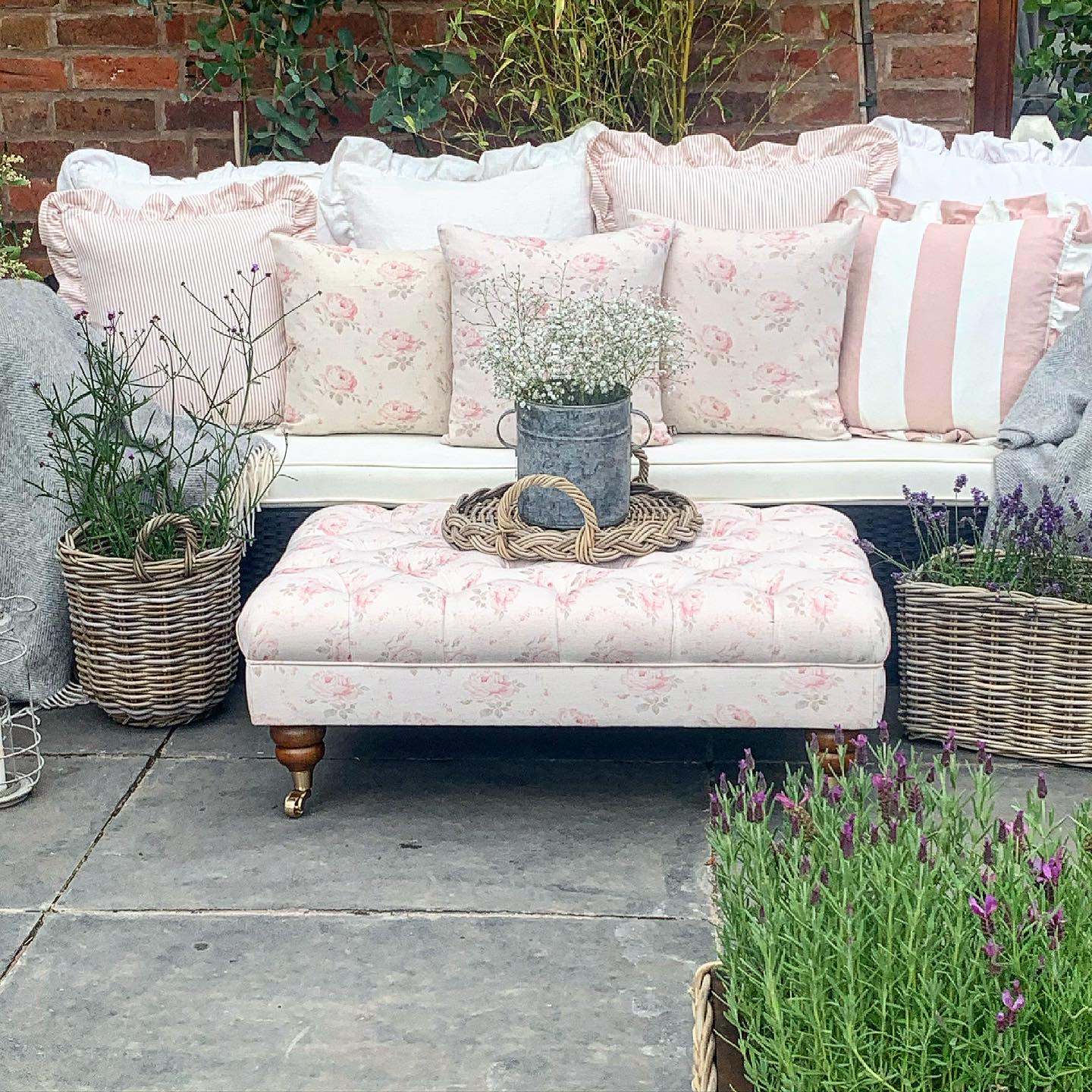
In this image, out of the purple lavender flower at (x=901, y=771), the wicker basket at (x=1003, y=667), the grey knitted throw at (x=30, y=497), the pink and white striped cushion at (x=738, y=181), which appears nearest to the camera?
the purple lavender flower at (x=901, y=771)

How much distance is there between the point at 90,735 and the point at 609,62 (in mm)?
2114

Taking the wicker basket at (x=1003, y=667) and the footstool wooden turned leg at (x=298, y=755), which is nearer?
the footstool wooden turned leg at (x=298, y=755)

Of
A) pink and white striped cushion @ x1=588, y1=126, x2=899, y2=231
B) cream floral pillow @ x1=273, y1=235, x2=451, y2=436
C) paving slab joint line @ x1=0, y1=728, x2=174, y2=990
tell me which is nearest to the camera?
paving slab joint line @ x1=0, y1=728, x2=174, y2=990

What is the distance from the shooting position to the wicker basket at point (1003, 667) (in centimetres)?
272

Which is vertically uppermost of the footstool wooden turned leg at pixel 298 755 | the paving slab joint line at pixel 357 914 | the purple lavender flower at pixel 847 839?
the purple lavender flower at pixel 847 839

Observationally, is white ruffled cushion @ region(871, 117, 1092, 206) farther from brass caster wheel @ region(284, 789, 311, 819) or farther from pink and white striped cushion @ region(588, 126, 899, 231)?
brass caster wheel @ region(284, 789, 311, 819)

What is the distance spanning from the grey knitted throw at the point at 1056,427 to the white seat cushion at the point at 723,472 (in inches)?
2.2

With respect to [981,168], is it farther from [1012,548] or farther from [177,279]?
[177,279]

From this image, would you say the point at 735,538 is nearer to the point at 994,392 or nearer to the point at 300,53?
the point at 994,392

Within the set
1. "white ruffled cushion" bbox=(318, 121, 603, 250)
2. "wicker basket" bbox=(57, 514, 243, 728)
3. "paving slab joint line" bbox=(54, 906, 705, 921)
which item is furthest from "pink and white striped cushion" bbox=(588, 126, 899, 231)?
"paving slab joint line" bbox=(54, 906, 705, 921)

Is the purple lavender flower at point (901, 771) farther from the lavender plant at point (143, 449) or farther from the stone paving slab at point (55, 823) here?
the lavender plant at point (143, 449)

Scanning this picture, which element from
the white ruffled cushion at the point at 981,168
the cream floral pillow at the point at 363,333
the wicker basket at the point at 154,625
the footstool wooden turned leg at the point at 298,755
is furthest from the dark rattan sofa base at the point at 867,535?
the white ruffled cushion at the point at 981,168

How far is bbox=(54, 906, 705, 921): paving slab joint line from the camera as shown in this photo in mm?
2303

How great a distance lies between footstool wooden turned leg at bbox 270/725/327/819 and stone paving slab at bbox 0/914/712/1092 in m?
0.33
